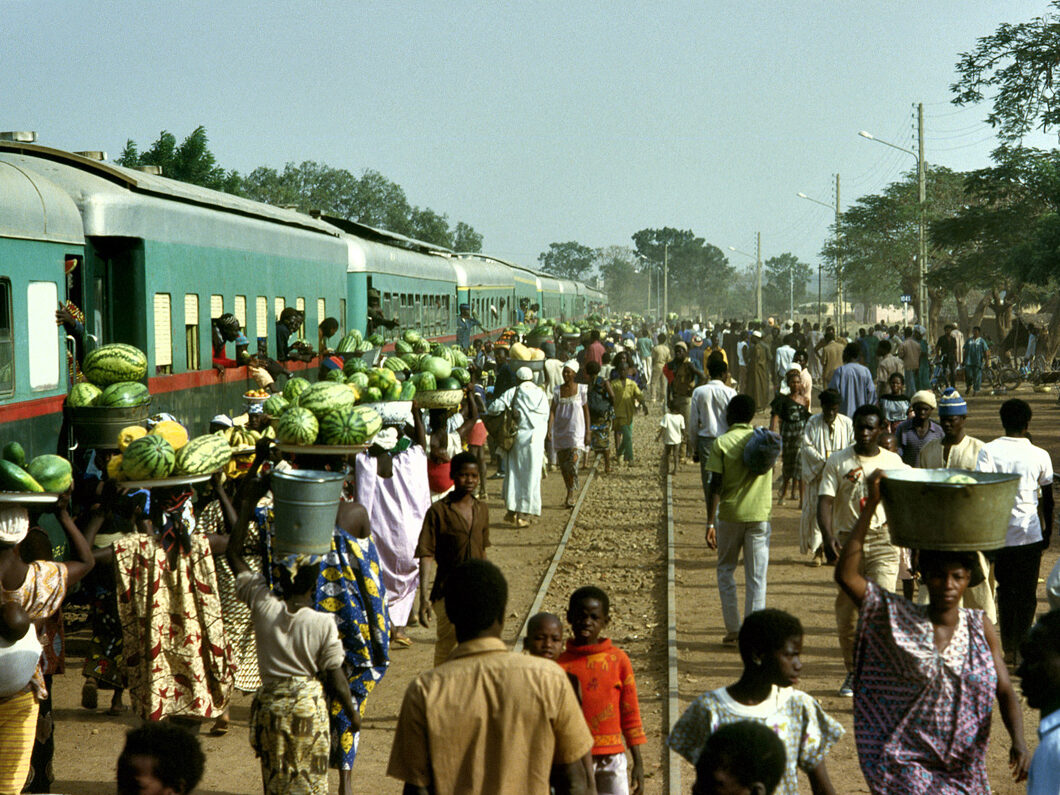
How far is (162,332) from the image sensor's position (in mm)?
12461

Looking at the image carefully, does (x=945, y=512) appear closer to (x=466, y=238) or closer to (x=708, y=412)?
(x=708, y=412)

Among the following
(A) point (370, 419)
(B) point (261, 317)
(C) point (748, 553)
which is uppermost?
(B) point (261, 317)

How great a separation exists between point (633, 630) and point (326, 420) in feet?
13.5

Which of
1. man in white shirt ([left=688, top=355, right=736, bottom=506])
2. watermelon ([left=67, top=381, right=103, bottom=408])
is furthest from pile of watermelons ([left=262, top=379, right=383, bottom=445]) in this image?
man in white shirt ([left=688, top=355, right=736, bottom=506])

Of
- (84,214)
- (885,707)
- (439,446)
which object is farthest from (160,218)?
(885,707)

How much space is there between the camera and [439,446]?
37.0ft

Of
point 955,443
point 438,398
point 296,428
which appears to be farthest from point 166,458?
point 438,398

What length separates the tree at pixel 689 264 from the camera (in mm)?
158250

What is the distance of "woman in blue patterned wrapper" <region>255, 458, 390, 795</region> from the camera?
624 centimetres

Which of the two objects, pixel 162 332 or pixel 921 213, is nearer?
pixel 162 332

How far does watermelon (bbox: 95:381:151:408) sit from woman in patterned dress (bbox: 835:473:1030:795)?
17.2 feet

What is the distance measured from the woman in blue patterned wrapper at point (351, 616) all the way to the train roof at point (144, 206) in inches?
222

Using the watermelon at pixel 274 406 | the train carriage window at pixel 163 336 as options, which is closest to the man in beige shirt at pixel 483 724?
the watermelon at pixel 274 406

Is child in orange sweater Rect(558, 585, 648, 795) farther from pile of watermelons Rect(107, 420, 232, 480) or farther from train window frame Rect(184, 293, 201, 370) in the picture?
train window frame Rect(184, 293, 201, 370)
